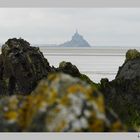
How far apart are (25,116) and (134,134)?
212 cm

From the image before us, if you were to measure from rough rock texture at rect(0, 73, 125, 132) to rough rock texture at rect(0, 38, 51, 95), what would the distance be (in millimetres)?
12682

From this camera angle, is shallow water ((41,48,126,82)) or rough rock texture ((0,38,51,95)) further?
shallow water ((41,48,126,82))

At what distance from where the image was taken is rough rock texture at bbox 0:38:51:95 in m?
17.7

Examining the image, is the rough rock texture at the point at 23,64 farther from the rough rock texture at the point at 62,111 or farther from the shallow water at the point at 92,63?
the shallow water at the point at 92,63

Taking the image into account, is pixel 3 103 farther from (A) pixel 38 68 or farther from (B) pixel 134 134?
(A) pixel 38 68

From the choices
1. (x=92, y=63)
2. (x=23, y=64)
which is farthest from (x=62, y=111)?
(x=92, y=63)

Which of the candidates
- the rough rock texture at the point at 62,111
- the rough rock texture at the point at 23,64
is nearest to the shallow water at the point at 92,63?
the rough rock texture at the point at 23,64

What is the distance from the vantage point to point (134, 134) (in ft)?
21.3

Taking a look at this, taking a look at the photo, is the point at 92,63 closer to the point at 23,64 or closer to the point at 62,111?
the point at 23,64

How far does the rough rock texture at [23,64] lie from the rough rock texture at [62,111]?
12682mm

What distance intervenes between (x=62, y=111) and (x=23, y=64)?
13474mm

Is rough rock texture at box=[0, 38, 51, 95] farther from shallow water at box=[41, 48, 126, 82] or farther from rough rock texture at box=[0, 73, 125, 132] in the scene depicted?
shallow water at box=[41, 48, 126, 82]

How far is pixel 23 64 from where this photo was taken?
18016mm

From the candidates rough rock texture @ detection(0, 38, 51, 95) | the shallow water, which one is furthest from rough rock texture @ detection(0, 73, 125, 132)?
the shallow water
